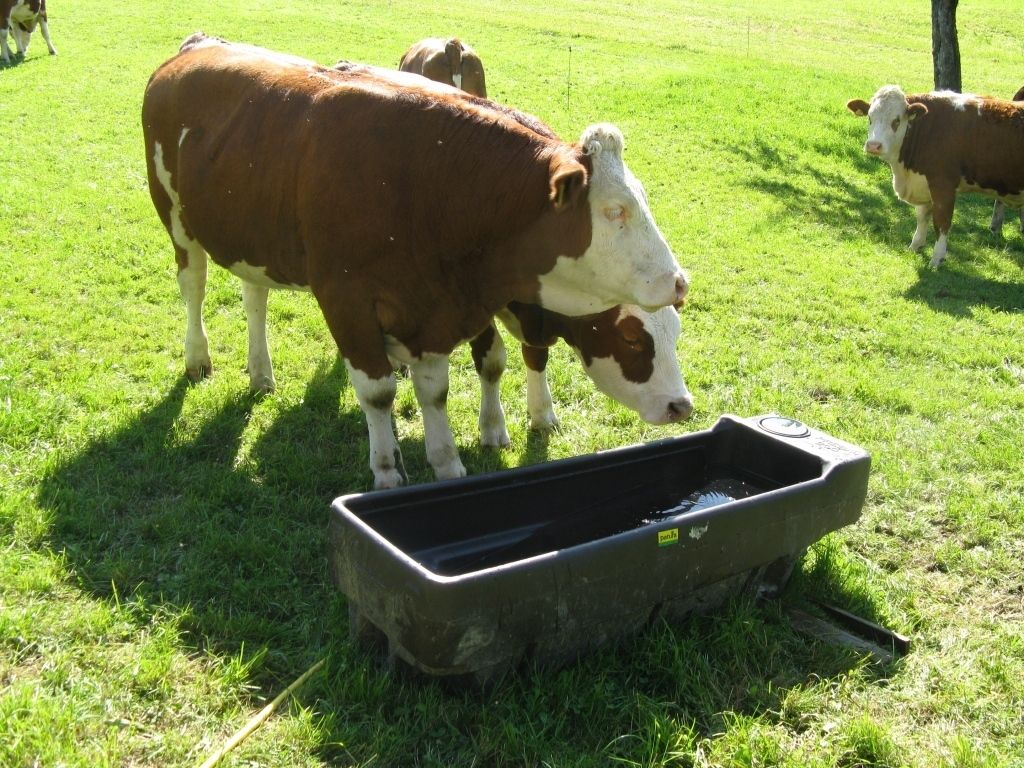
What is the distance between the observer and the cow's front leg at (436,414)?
514cm

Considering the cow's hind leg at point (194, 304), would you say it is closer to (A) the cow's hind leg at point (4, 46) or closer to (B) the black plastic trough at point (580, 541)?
(B) the black plastic trough at point (580, 541)

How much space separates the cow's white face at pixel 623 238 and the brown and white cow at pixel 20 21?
1963 cm

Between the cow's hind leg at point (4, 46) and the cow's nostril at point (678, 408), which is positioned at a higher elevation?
the cow's hind leg at point (4, 46)

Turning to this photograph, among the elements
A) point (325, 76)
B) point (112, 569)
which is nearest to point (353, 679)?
point (112, 569)

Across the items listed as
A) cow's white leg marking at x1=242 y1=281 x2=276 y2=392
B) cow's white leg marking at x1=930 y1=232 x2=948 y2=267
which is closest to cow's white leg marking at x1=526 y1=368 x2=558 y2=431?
cow's white leg marking at x1=242 y1=281 x2=276 y2=392

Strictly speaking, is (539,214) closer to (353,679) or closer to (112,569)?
(353,679)

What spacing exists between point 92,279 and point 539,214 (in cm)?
530

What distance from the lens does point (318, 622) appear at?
13.3 feet

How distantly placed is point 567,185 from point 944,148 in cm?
875

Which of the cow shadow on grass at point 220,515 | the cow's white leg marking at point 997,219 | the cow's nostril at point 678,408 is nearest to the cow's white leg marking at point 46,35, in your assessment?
the cow shadow on grass at point 220,515

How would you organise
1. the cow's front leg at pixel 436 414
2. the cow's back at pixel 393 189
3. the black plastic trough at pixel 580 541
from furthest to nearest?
1. the cow's front leg at pixel 436 414
2. the cow's back at pixel 393 189
3. the black plastic trough at pixel 580 541

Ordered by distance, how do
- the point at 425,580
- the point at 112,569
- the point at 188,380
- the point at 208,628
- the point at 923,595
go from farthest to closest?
the point at 188,380, the point at 923,595, the point at 112,569, the point at 208,628, the point at 425,580

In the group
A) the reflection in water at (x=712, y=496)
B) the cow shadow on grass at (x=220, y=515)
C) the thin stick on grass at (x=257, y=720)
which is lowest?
the cow shadow on grass at (x=220, y=515)

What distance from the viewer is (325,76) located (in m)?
5.13
